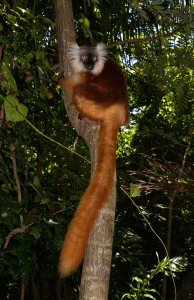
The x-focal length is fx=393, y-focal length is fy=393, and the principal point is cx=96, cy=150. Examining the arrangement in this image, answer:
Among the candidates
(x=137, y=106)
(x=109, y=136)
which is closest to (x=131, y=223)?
(x=137, y=106)

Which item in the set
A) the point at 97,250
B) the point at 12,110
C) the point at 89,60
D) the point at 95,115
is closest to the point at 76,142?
the point at 95,115

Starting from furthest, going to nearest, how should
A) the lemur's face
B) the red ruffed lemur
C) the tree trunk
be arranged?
the lemur's face
the red ruffed lemur
the tree trunk

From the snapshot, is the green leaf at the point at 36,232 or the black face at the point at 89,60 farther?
the black face at the point at 89,60

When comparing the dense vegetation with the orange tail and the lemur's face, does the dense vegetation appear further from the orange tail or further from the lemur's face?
the orange tail

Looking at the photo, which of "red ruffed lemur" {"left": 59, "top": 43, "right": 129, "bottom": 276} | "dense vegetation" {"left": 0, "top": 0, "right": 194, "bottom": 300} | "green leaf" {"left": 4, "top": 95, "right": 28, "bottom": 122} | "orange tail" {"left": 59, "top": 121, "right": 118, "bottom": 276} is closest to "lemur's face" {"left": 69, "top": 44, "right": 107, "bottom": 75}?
"red ruffed lemur" {"left": 59, "top": 43, "right": 129, "bottom": 276}

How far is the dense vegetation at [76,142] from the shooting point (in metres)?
2.14

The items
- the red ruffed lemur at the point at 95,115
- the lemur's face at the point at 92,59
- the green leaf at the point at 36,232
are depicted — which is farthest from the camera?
the lemur's face at the point at 92,59

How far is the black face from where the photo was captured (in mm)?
2877

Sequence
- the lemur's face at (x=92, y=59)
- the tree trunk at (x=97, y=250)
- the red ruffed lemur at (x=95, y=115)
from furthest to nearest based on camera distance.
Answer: the lemur's face at (x=92, y=59), the red ruffed lemur at (x=95, y=115), the tree trunk at (x=97, y=250)

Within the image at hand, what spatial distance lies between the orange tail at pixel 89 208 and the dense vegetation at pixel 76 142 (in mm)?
298

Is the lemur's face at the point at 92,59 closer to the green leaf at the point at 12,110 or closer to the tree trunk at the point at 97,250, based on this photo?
the tree trunk at the point at 97,250

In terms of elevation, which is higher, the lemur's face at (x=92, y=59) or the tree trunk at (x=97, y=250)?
the lemur's face at (x=92, y=59)

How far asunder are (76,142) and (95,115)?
1.06 feet

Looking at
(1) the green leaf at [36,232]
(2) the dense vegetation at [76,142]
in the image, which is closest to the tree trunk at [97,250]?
(2) the dense vegetation at [76,142]
